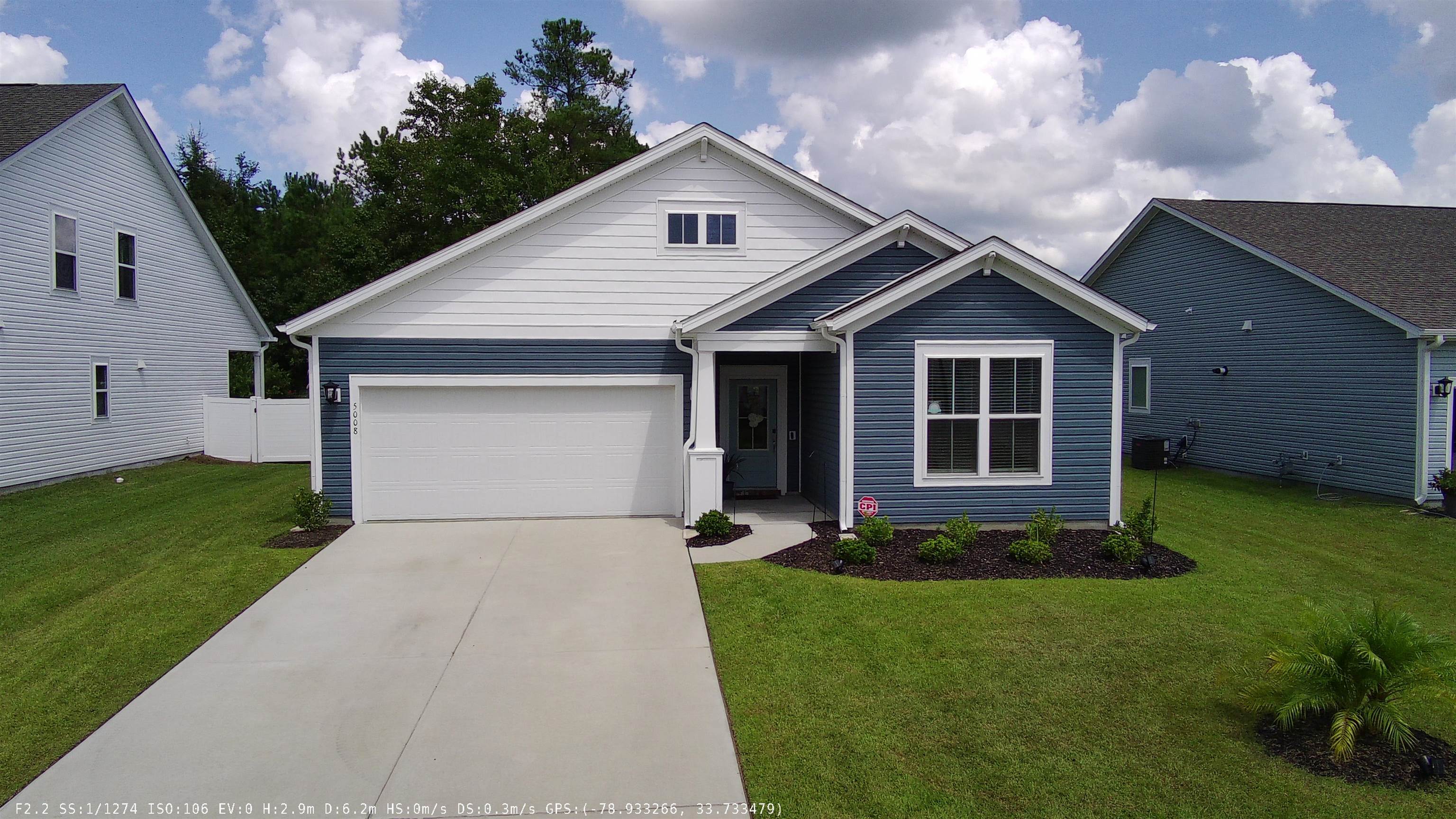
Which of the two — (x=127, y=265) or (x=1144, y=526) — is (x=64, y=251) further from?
(x=1144, y=526)

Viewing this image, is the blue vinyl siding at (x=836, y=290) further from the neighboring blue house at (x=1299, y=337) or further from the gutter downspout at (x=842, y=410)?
the neighboring blue house at (x=1299, y=337)

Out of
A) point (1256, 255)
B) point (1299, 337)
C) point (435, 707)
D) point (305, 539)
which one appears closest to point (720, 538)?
point (435, 707)

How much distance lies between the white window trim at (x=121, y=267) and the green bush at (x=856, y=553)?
1614cm

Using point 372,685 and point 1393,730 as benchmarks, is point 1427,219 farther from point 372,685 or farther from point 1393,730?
point 372,685

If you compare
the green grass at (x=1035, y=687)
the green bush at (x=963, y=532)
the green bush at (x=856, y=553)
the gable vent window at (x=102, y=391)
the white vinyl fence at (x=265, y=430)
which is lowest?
the green grass at (x=1035, y=687)

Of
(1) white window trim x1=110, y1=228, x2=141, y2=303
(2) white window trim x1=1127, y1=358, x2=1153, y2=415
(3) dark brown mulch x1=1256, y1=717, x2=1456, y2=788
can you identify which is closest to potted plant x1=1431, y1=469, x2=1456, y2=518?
(2) white window trim x1=1127, y1=358, x2=1153, y2=415

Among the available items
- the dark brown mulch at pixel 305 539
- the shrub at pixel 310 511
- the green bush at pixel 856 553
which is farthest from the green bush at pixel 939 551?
the shrub at pixel 310 511

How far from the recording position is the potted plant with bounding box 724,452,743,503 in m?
12.8

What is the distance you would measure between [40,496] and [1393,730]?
1770 cm

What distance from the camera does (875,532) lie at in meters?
9.09

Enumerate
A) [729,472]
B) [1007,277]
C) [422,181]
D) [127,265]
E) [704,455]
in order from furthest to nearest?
[422,181] < [127,265] < [729,472] < [704,455] < [1007,277]

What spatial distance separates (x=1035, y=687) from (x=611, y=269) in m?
8.42

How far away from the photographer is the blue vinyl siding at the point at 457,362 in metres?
11.2

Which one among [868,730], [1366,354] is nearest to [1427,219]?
[1366,354]
